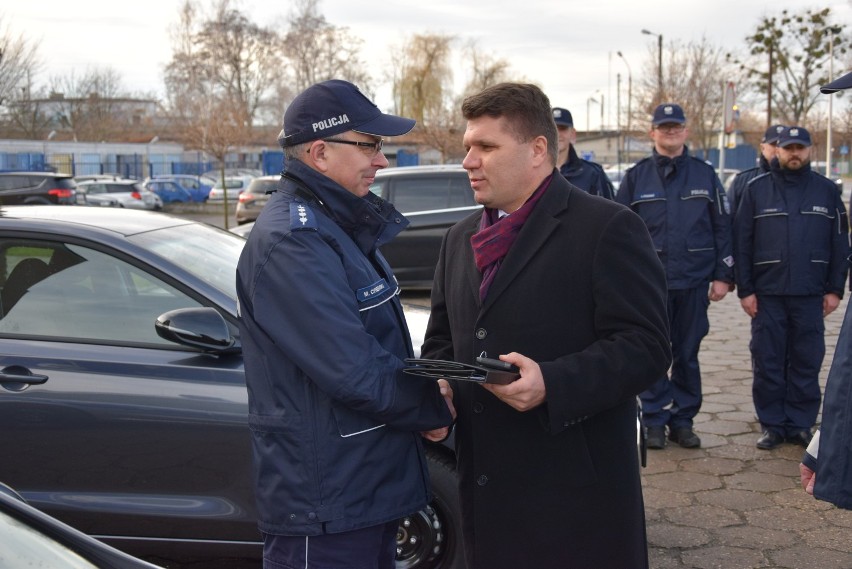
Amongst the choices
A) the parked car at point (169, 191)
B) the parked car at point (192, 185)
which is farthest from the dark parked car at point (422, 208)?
the parked car at point (192, 185)

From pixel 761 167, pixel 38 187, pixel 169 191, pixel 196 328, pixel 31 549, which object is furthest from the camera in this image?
pixel 169 191

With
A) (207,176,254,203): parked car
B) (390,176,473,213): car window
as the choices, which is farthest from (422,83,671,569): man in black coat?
(207,176,254,203): parked car

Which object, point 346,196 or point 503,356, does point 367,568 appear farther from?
point 346,196

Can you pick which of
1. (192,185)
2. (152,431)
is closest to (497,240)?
(152,431)

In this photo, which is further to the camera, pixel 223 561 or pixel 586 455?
pixel 223 561

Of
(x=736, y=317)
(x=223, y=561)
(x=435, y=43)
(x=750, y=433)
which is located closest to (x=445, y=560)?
(x=223, y=561)

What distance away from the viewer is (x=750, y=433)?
6039 mm

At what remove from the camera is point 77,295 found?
399cm

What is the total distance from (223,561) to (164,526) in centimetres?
43

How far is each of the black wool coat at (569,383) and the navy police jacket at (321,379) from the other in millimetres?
220

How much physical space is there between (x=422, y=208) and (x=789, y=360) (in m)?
6.51

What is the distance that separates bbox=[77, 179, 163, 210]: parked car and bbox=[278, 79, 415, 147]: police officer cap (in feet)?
105

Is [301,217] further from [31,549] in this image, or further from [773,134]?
[773,134]

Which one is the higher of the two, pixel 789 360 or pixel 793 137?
pixel 793 137
